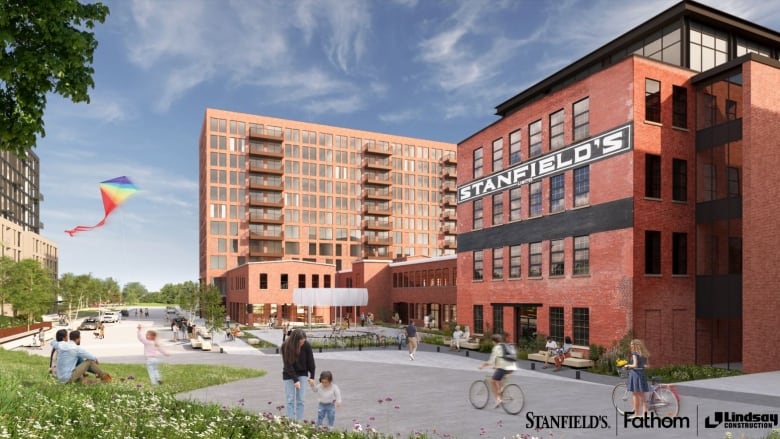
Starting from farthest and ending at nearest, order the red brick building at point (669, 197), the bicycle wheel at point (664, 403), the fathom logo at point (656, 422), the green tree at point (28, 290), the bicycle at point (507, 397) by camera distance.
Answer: the green tree at point (28, 290)
the red brick building at point (669, 197)
the bicycle at point (507, 397)
the bicycle wheel at point (664, 403)
the fathom logo at point (656, 422)

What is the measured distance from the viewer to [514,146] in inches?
1351

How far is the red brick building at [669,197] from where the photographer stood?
23.6 meters

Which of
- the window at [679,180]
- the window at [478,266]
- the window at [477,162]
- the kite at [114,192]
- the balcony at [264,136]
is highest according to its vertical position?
the balcony at [264,136]

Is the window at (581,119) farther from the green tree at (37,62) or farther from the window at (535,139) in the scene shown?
the green tree at (37,62)

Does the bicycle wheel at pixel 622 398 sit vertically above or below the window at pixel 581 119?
below

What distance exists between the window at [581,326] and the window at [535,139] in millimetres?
9284

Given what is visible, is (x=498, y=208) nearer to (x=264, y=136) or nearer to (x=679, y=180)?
(x=679, y=180)

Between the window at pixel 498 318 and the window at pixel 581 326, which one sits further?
the window at pixel 498 318

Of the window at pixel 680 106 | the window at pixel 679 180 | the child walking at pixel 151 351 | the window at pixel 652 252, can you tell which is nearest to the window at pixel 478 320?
the window at pixel 652 252

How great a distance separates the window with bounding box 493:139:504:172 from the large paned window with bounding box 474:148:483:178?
1644mm

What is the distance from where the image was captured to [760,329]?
22.6m

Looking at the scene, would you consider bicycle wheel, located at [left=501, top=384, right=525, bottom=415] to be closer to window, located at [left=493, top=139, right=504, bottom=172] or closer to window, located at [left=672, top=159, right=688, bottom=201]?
window, located at [left=672, top=159, right=688, bottom=201]

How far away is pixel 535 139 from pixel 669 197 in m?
8.67

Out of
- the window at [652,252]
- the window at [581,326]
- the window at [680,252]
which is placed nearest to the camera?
the window at [652,252]
